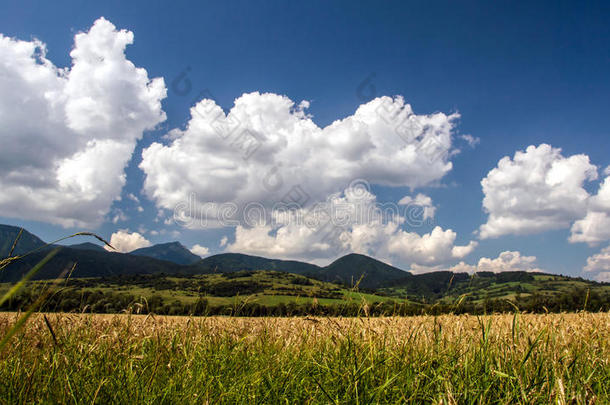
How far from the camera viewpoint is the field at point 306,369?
11.3 ft

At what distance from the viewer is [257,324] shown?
8250 mm

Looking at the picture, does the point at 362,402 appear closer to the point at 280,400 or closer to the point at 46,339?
the point at 280,400

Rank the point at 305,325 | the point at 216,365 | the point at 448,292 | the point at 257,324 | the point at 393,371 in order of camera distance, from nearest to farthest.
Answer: the point at 393,371 < the point at 216,365 < the point at 448,292 < the point at 305,325 < the point at 257,324

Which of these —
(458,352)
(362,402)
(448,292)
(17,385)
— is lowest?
(17,385)

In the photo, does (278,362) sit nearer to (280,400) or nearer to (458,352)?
(280,400)

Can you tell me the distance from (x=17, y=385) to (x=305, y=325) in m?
5.03

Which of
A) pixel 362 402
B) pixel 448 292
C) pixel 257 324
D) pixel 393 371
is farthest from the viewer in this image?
pixel 257 324

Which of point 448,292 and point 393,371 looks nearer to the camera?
point 393,371

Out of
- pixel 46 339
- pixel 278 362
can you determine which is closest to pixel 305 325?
pixel 278 362

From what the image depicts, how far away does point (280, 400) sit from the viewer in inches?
143

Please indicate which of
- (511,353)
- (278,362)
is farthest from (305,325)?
(511,353)

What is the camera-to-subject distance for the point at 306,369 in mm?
4562

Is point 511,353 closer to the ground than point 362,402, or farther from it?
farther from it

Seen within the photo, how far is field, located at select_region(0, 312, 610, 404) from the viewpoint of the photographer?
3.45 meters
